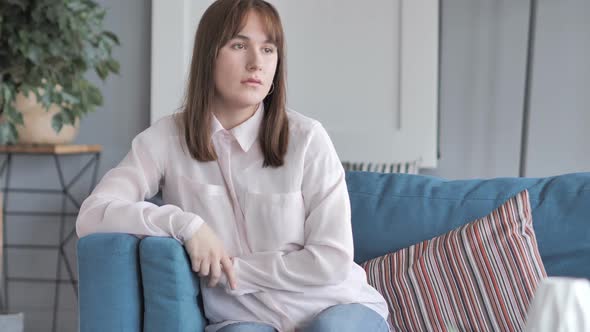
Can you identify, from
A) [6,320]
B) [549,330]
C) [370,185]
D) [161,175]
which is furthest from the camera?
[370,185]

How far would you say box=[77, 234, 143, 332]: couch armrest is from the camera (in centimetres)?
158

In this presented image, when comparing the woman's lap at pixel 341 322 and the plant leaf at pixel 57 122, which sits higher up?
the plant leaf at pixel 57 122

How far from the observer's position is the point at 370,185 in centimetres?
214

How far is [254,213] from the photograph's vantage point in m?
1.71

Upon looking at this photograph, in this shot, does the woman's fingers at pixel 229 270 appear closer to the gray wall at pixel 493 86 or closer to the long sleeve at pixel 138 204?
the long sleeve at pixel 138 204

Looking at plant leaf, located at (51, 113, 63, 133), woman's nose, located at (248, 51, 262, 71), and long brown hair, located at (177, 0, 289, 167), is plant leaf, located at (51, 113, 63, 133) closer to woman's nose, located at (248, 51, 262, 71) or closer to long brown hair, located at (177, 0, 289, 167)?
long brown hair, located at (177, 0, 289, 167)

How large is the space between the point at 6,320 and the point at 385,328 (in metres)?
0.91

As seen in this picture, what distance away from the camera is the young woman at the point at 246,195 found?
1642 mm

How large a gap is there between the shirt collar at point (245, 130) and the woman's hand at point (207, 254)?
0.24m

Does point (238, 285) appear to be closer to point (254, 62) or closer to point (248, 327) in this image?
point (248, 327)

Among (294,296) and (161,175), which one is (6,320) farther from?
(294,296)

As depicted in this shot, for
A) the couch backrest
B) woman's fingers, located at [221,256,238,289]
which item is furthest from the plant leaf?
woman's fingers, located at [221,256,238,289]

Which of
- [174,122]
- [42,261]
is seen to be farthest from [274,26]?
[42,261]

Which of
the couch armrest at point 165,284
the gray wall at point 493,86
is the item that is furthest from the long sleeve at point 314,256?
the gray wall at point 493,86
